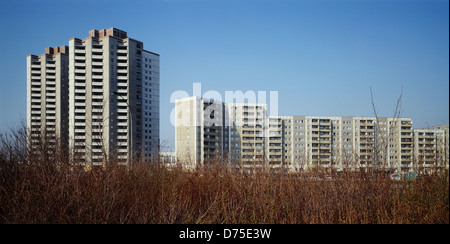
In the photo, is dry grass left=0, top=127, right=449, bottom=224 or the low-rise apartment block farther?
the low-rise apartment block

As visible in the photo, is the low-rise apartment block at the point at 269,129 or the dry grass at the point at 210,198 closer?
the dry grass at the point at 210,198

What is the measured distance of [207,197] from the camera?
24.0ft

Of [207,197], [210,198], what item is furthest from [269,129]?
[210,198]

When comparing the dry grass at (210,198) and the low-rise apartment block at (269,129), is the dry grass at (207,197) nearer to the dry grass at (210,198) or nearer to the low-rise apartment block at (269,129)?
the dry grass at (210,198)

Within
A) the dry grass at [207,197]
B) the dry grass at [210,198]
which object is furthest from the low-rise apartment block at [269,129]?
the dry grass at [210,198]

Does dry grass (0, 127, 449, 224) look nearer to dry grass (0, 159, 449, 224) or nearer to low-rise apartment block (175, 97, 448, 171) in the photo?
dry grass (0, 159, 449, 224)

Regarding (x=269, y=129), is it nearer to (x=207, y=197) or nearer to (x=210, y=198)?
(x=207, y=197)

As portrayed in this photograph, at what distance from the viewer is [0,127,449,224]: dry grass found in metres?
4.61

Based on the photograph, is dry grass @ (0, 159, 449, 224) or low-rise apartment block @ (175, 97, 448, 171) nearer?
dry grass @ (0, 159, 449, 224)

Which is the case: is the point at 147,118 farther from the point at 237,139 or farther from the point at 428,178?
the point at 428,178

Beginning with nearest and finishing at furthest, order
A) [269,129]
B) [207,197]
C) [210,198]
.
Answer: [210,198]
[207,197]
[269,129]

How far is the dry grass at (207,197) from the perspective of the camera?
15.1 ft

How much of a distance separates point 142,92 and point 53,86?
66.6 ft

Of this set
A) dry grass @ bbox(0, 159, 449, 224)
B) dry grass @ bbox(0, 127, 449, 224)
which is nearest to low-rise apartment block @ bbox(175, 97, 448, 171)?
dry grass @ bbox(0, 127, 449, 224)
